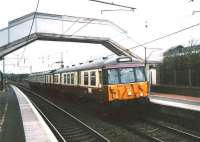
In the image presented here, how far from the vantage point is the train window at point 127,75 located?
17.5 meters

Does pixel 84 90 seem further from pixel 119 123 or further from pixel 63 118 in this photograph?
pixel 119 123

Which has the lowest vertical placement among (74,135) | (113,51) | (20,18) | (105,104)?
(74,135)

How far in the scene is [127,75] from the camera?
17.7 meters

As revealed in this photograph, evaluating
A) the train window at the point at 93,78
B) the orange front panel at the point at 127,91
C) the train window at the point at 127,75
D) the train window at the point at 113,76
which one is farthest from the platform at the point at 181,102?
the train window at the point at 93,78

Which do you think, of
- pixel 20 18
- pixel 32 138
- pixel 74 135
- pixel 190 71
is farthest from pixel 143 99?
pixel 20 18

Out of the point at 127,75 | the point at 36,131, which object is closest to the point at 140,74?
the point at 127,75

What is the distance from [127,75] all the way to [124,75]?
0.50 ft

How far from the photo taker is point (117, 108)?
1720cm

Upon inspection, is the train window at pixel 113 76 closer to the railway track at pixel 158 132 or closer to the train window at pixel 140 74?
the train window at pixel 140 74

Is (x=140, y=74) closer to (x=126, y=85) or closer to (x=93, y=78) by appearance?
(x=126, y=85)

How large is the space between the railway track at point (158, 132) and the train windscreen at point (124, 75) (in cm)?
205

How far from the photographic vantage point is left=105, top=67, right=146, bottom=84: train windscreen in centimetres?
1720

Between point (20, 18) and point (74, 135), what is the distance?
24.1 meters

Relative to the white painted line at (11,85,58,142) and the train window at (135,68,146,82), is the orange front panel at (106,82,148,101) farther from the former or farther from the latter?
the white painted line at (11,85,58,142)
